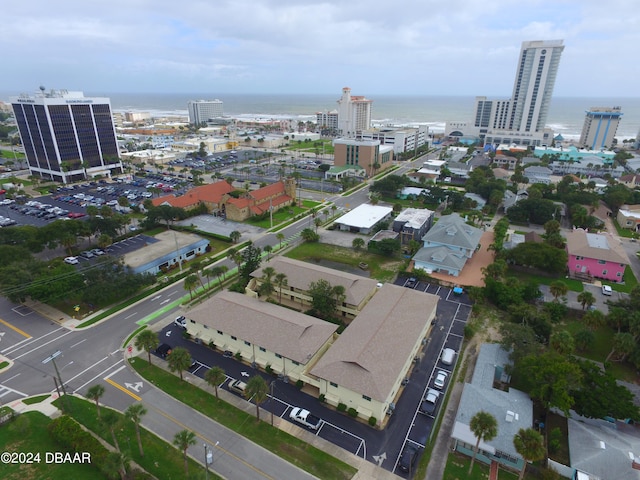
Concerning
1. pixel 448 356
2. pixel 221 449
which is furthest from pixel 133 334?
pixel 448 356

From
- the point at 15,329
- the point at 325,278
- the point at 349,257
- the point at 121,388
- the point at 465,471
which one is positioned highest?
the point at 325,278

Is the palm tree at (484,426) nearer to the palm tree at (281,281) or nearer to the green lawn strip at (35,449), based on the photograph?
the palm tree at (281,281)

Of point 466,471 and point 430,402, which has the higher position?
point 430,402

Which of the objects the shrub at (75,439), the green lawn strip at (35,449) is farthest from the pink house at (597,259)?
the green lawn strip at (35,449)

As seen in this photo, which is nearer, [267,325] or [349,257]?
[267,325]

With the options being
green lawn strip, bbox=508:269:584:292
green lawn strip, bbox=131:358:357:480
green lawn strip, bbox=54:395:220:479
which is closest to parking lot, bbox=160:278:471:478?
green lawn strip, bbox=131:358:357:480

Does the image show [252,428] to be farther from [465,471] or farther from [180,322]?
[180,322]

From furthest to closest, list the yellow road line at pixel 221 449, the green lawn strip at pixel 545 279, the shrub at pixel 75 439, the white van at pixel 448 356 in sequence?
the green lawn strip at pixel 545 279 < the white van at pixel 448 356 < the yellow road line at pixel 221 449 < the shrub at pixel 75 439
